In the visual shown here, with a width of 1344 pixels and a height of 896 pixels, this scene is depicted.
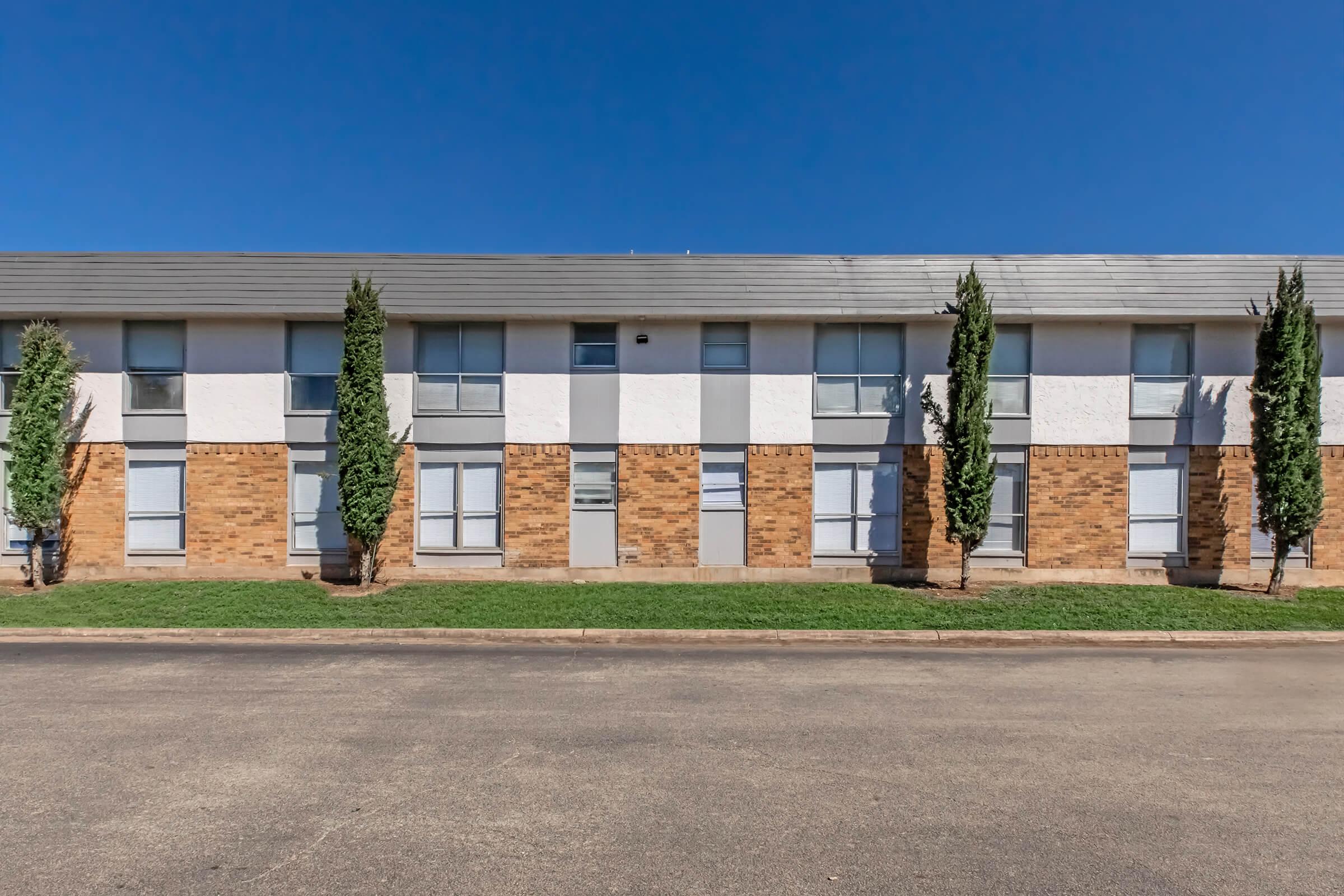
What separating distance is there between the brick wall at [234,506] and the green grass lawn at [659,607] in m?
0.80

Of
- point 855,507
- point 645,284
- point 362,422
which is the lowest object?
point 855,507

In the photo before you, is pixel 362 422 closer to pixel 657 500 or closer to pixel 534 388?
pixel 534 388

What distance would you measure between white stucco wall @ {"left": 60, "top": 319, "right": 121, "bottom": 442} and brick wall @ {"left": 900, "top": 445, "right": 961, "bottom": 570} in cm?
1438

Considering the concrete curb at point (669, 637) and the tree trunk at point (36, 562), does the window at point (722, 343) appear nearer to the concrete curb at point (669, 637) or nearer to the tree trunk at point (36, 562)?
the concrete curb at point (669, 637)

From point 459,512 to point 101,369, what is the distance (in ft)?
22.6

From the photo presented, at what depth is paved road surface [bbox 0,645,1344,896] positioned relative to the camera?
3742mm

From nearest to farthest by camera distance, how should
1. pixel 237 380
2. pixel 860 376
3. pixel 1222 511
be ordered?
pixel 1222 511 → pixel 237 380 → pixel 860 376

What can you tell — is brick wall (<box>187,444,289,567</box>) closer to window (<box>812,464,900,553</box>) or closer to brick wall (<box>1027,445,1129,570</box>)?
window (<box>812,464,900,553</box>)

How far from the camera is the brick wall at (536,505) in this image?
1274 centimetres

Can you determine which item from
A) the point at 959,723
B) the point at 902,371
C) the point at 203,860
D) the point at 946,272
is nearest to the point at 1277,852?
the point at 959,723

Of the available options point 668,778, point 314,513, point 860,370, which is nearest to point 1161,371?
point 860,370

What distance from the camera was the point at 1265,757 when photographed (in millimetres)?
5336

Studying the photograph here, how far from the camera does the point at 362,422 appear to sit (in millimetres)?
11625

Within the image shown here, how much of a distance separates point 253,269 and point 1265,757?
1503cm
